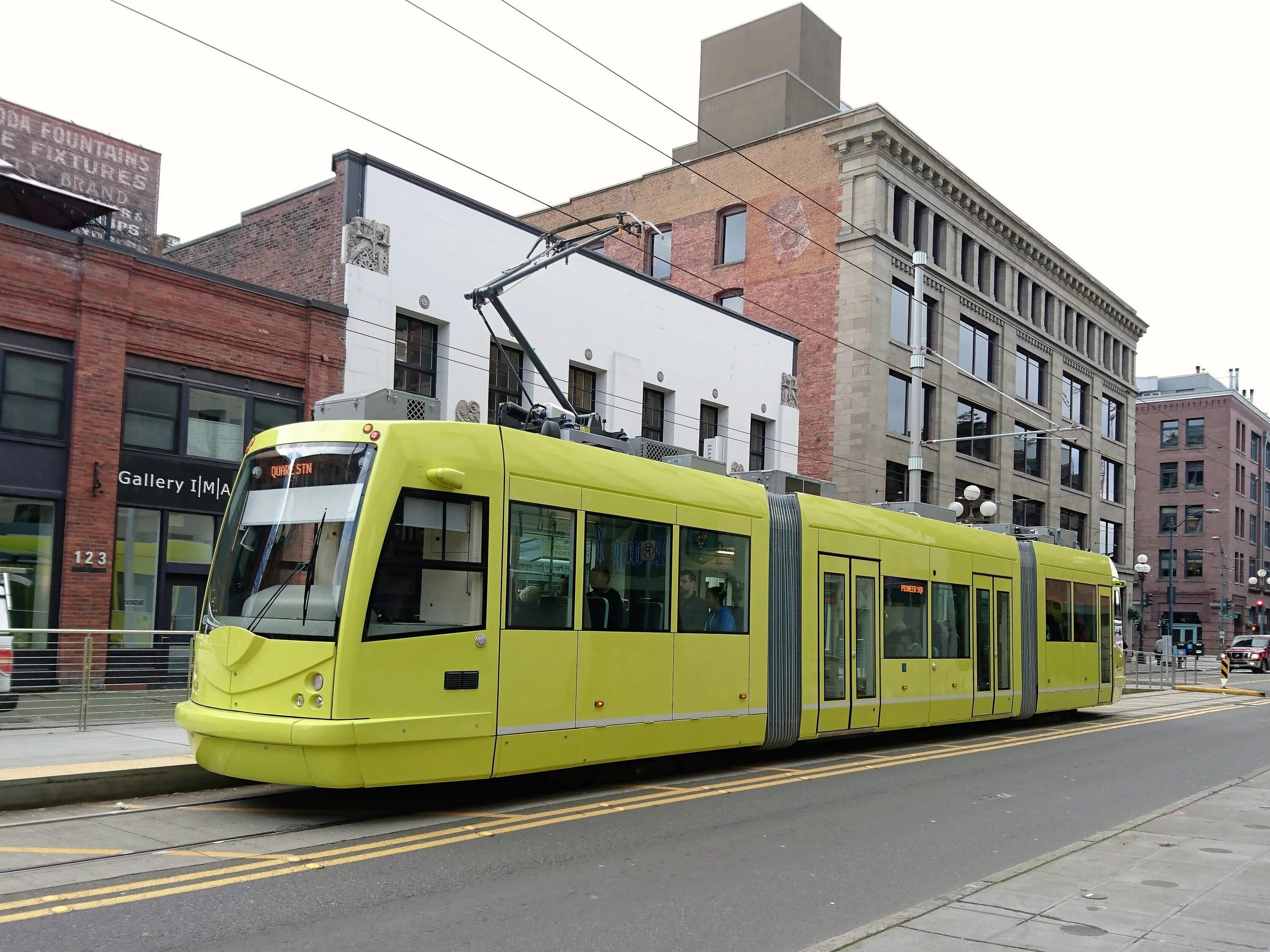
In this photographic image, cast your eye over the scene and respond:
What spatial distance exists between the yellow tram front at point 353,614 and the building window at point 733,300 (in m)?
31.1

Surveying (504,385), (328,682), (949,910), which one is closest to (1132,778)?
(949,910)

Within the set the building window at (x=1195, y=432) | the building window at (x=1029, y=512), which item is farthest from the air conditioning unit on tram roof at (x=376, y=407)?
the building window at (x=1195, y=432)

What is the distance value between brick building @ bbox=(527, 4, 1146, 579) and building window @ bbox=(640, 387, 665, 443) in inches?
393

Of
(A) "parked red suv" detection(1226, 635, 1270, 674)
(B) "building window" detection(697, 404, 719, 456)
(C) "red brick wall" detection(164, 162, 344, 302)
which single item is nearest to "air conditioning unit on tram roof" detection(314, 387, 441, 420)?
(C) "red brick wall" detection(164, 162, 344, 302)

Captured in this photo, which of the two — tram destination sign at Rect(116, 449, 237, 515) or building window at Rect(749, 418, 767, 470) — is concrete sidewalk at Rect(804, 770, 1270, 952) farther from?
building window at Rect(749, 418, 767, 470)

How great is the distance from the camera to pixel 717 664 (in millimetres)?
11852

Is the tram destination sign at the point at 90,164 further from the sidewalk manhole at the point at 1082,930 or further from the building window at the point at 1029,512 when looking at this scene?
the building window at the point at 1029,512

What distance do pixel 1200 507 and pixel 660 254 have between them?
55.4m

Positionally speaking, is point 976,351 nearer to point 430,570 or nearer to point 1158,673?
point 1158,673

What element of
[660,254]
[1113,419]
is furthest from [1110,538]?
[660,254]

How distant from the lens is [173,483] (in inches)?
725

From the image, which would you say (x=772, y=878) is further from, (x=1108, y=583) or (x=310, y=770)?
(x=1108, y=583)

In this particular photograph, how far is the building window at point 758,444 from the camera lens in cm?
2980

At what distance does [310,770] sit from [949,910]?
4.51 m
